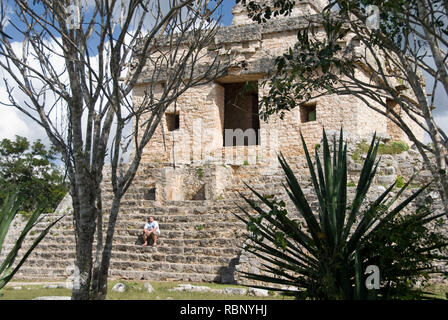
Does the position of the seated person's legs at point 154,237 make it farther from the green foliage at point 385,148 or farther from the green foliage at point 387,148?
the green foliage at point 387,148

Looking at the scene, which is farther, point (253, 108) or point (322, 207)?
point (253, 108)

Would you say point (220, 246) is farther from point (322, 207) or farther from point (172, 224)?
point (322, 207)

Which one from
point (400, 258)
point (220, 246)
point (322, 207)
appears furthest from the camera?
point (220, 246)

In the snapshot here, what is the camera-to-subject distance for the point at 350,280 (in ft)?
11.6

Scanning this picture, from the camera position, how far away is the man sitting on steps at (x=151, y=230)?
960 centimetres

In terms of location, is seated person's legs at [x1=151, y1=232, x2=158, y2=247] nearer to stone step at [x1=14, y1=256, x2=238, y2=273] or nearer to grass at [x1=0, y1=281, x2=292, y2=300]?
stone step at [x1=14, y1=256, x2=238, y2=273]

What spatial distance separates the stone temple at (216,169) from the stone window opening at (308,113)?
0.03 metres

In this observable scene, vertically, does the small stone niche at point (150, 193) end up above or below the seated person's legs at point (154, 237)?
above

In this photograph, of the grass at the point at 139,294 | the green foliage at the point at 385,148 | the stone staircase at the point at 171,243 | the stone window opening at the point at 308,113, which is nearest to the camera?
the grass at the point at 139,294

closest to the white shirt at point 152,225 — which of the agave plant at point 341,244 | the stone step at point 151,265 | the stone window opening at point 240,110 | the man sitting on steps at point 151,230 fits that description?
the man sitting on steps at point 151,230

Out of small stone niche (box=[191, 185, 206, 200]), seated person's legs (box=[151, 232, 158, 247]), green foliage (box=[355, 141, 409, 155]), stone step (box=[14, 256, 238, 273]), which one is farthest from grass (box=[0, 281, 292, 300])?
green foliage (box=[355, 141, 409, 155])
